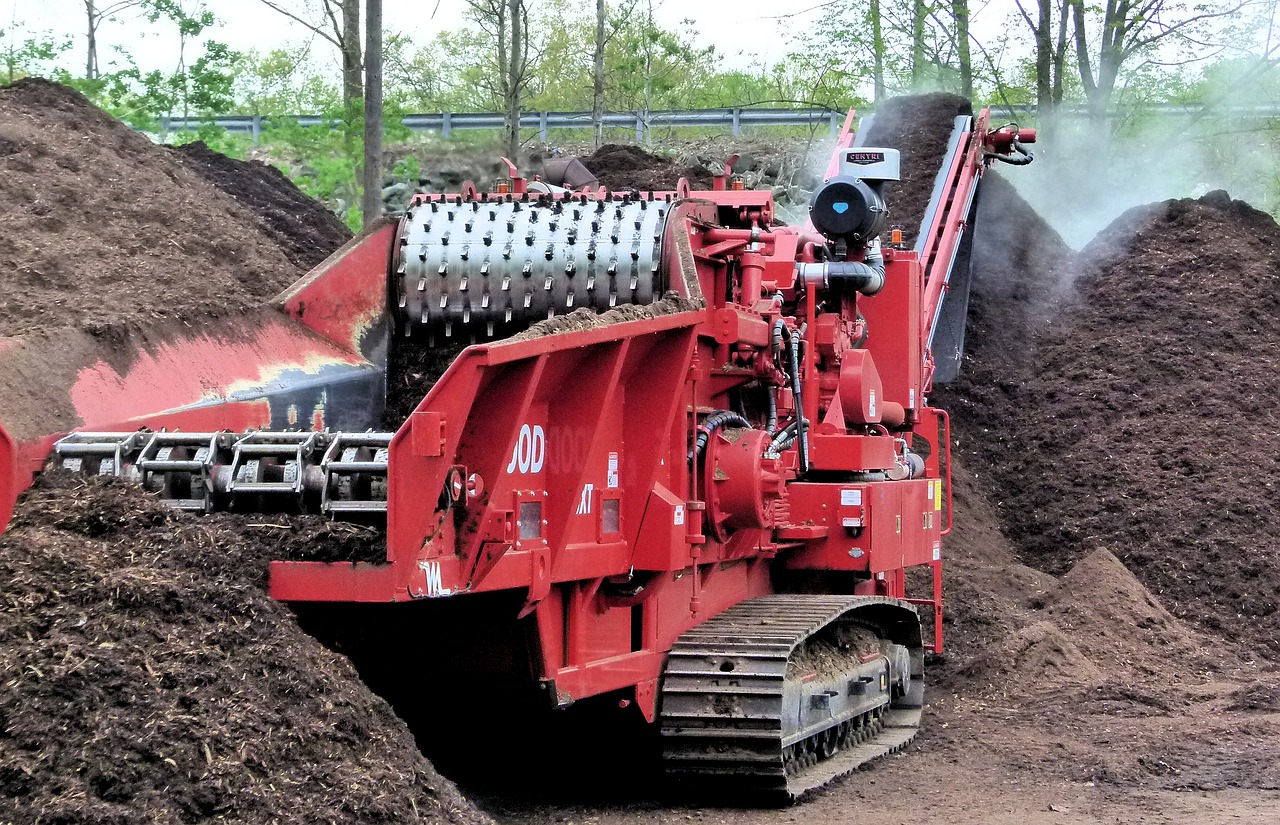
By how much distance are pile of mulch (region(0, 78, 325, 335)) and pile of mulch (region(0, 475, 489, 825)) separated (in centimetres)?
350

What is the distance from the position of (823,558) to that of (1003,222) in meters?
10.5

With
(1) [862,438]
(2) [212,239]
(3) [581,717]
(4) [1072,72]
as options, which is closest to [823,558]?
(1) [862,438]

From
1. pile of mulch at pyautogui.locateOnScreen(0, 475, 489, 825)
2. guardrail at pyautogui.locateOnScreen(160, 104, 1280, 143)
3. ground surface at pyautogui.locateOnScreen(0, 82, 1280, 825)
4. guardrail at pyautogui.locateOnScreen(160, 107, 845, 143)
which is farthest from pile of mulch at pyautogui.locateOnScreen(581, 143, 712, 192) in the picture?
pile of mulch at pyautogui.locateOnScreen(0, 475, 489, 825)

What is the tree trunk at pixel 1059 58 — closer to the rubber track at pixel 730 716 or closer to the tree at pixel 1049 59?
the tree at pixel 1049 59

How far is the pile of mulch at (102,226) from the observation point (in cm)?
1010

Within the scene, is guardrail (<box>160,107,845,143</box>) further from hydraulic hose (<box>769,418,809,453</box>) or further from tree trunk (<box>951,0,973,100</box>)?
hydraulic hose (<box>769,418,809,453</box>)

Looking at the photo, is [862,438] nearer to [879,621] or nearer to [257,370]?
[879,621]

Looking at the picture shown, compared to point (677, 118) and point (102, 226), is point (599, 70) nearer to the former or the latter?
point (677, 118)

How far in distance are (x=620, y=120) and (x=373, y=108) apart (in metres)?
10.7

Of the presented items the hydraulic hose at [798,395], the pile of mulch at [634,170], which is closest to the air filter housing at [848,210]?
the hydraulic hose at [798,395]

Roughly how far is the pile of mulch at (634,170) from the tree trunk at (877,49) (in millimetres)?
5643

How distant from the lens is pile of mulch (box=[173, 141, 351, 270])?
47.6ft

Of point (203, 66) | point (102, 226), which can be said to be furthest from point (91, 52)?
point (102, 226)

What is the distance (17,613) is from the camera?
466cm
